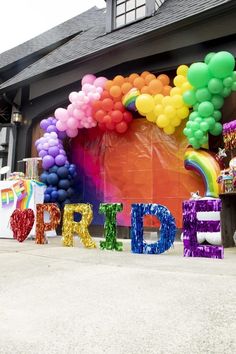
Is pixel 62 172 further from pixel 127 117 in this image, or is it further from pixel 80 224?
pixel 80 224

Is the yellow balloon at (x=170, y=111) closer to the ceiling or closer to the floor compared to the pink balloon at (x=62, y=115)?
closer to the floor

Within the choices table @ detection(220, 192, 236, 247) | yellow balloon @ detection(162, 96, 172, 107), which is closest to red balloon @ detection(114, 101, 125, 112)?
yellow balloon @ detection(162, 96, 172, 107)

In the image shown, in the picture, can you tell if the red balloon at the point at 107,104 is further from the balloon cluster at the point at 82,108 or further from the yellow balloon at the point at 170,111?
the yellow balloon at the point at 170,111

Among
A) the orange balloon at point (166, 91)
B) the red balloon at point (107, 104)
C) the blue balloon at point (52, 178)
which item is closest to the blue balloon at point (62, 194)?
the blue balloon at point (52, 178)

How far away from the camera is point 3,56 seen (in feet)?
46.3

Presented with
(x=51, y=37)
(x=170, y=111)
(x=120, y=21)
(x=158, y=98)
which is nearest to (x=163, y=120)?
(x=170, y=111)

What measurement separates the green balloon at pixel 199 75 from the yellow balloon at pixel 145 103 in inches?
42.8

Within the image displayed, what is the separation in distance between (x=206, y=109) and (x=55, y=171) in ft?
13.2

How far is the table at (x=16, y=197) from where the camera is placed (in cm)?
792

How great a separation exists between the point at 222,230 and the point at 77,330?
427 cm

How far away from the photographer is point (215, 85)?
20.0 ft

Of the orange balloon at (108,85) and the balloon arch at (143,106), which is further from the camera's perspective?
the orange balloon at (108,85)

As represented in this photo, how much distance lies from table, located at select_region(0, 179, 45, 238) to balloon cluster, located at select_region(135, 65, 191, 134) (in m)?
3.13

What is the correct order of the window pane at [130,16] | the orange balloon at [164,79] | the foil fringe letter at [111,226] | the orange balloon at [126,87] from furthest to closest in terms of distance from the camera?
the window pane at [130,16]
the orange balloon at [126,87]
the orange balloon at [164,79]
the foil fringe letter at [111,226]
